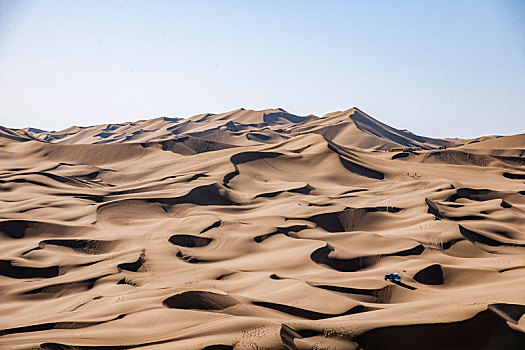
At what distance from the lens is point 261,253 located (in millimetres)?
17594

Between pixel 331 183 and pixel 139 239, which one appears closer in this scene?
pixel 139 239

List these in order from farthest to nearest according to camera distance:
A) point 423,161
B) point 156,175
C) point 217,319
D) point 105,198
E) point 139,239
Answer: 1. point 423,161
2. point 156,175
3. point 105,198
4. point 139,239
5. point 217,319

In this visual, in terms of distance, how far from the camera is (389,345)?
26.8ft

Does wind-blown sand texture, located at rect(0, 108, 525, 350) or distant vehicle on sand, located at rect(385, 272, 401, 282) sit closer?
wind-blown sand texture, located at rect(0, 108, 525, 350)

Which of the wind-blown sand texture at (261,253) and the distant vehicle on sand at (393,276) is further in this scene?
the distant vehicle on sand at (393,276)

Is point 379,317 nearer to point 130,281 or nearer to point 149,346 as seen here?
point 149,346

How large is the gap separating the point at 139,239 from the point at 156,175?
16.0 meters

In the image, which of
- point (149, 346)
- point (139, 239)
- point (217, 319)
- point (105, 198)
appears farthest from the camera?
point (105, 198)

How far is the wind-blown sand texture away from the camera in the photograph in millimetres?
8539

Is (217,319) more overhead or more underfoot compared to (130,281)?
more overhead

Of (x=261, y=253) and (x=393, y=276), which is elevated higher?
(x=393, y=276)

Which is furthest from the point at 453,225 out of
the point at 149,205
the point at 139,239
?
the point at 149,205

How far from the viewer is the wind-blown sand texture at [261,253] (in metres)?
8.54

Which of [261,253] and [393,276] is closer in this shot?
[393,276]
